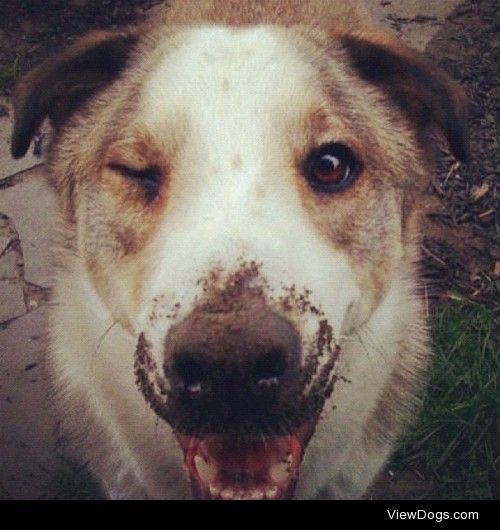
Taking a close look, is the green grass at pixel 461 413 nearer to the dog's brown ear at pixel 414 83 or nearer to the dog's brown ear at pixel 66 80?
the dog's brown ear at pixel 414 83

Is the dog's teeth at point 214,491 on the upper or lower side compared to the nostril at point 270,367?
lower

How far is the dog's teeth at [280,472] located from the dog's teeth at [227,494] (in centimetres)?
13

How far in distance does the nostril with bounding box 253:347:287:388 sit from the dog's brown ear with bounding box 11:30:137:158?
1231 millimetres

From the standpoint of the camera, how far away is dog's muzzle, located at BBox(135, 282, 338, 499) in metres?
2.01

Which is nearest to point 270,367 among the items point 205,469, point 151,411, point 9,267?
point 205,469

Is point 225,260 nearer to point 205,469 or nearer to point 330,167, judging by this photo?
point 330,167

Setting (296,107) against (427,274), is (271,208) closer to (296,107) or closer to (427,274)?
(296,107)

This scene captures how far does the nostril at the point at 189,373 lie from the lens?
202 centimetres

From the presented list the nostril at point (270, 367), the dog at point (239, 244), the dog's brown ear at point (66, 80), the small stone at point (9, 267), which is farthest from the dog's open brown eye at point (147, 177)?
the small stone at point (9, 267)

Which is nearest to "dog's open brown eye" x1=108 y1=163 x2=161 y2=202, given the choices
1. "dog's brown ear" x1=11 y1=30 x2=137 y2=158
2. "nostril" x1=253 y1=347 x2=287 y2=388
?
"dog's brown ear" x1=11 y1=30 x2=137 y2=158

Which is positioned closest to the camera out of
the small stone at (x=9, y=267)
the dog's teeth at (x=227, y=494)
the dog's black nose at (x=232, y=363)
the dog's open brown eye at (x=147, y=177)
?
the dog's black nose at (x=232, y=363)

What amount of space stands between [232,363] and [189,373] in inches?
4.6

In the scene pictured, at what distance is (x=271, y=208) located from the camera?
7.51ft
